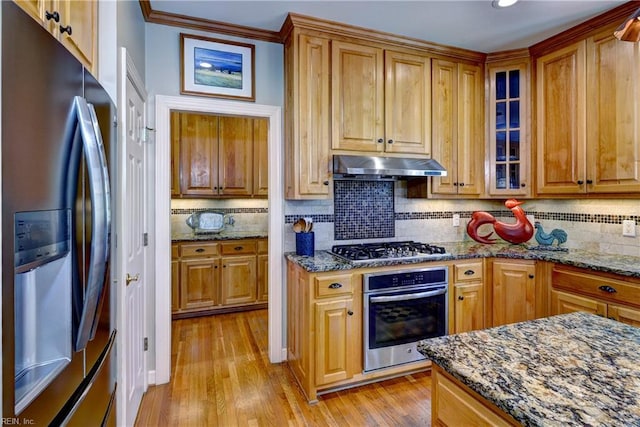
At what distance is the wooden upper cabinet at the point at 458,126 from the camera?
2918 mm

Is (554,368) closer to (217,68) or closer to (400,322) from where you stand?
(400,322)

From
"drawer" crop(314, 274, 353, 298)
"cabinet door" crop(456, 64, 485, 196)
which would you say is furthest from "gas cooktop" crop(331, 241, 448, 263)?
"cabinet door" crop(456, 64, 485, 196)

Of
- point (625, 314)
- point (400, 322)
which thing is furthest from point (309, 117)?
point (625, 314)

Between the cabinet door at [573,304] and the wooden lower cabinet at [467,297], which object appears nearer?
the cabinet door at [573,304]

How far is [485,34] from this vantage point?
2709mm

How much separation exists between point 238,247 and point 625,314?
3524 millimetres

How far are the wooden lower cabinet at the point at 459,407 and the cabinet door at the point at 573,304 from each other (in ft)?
6.20

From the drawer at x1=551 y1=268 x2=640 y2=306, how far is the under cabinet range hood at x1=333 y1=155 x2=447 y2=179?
3.79 feet

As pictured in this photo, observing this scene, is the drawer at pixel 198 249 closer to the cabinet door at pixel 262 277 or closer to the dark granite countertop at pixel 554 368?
the cabinet door at pixel 262 277

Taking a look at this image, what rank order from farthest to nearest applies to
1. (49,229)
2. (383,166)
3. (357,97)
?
(357,97)
(383,166)
(49,229)

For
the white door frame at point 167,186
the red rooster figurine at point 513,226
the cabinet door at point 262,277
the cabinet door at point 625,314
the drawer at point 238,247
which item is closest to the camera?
the cabinet door at point 625,314

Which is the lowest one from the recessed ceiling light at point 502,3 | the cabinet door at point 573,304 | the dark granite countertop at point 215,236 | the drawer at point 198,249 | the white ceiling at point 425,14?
the cabinet door at point 573,304

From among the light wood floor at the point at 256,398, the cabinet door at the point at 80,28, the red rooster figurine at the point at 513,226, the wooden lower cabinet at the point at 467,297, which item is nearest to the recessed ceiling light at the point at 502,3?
the red rooster figurine at the point at 513,226

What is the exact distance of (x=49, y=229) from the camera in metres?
0.83
